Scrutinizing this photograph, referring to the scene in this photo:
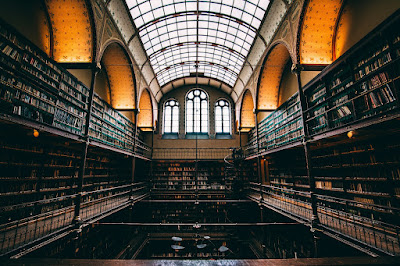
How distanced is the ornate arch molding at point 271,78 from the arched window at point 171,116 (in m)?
7.27

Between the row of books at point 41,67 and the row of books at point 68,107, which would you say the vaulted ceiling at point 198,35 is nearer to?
the row of books at point 41,67

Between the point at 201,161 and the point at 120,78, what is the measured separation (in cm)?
721

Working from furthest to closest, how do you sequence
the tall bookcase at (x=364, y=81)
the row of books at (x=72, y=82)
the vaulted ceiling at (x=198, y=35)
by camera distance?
the vaulted ceiling at (x=198, y=35), the row of books at (x=72, y=82), the tall bookcase at (x=364, y=81)

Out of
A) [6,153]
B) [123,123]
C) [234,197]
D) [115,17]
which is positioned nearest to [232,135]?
[234,197]

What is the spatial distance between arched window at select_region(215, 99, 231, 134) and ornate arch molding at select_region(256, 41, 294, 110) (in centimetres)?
532

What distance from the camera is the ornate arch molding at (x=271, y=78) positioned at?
875 cm

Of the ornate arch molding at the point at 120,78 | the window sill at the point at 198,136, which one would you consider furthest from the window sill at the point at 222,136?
the ornate arch molding at the point at 120,78

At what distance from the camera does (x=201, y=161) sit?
43.1ft

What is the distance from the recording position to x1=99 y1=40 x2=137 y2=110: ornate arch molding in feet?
29.2

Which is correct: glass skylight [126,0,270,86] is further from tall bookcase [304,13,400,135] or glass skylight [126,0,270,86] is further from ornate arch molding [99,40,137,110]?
tall bookcase [304,13,400,135]

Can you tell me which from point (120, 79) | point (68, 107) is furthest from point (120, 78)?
Answer: point (68, 107)

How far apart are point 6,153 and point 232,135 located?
12.8 metres

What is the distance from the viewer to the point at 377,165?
4391mm

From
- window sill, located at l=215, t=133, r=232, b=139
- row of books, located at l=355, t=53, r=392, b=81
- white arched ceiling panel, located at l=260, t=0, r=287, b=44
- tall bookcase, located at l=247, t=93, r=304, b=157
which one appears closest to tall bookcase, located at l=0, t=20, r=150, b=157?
tall bookcase, located at l=247, t=93, r=304, b=157
